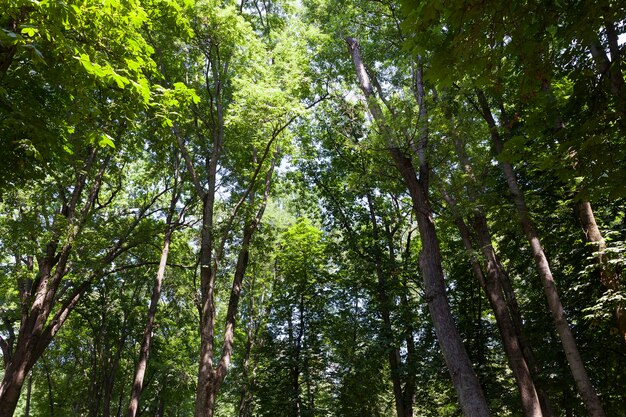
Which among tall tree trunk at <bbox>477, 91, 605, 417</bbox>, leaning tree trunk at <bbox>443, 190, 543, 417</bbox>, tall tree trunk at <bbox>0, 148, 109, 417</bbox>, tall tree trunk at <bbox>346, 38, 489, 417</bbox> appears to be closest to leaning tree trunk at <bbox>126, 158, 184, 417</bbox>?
tall tree trunk at <bbox>0, 148, 109, 417</bbox>

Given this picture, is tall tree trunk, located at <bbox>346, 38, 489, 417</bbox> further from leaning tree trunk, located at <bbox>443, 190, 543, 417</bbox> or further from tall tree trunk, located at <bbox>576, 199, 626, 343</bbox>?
tall tree trunk, located at <bbox>576, 199, 626, 343</bbox>

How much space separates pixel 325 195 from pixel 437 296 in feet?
35.9

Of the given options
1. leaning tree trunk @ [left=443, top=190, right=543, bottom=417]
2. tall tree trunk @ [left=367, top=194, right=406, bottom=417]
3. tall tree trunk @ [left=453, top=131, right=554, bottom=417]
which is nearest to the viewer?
leaning tree trunk @ [left=443, top=190, right=543, bottom=417]

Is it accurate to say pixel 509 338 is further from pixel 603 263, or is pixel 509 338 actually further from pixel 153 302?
pixel 153 302

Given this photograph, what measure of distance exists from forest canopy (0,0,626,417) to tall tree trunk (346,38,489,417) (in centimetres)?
3

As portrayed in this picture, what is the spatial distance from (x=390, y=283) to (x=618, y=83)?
1110cm

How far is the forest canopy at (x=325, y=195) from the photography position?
149 inches

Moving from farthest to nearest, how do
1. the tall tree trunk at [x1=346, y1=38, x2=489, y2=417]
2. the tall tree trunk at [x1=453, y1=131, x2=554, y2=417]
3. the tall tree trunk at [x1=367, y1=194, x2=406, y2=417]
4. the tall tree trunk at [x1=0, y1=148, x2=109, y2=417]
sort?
1. the tall tree trunk at [x1=367, y1=194, x2=406, y2=417]
2. the tall tree trunk at [x1=453, y1=131, x2=554, y2=417]
3. the tall tree trunk at [x1=0, y1=148, x2=109, y2=417]
4. the tall tree trunk at [x1=346, y1=38, x2=489, y2=417]

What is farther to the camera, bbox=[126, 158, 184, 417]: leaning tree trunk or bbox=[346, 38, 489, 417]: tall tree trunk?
bbox=[126, 158, 184, 417]: leaning tree trunk

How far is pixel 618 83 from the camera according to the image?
3633mm

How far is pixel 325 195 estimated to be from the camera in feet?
54.5

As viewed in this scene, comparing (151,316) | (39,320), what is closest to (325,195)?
(151,316)

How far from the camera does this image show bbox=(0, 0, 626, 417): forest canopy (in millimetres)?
3773

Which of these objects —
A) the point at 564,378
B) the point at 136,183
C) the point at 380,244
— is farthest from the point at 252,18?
the point at 564,378
